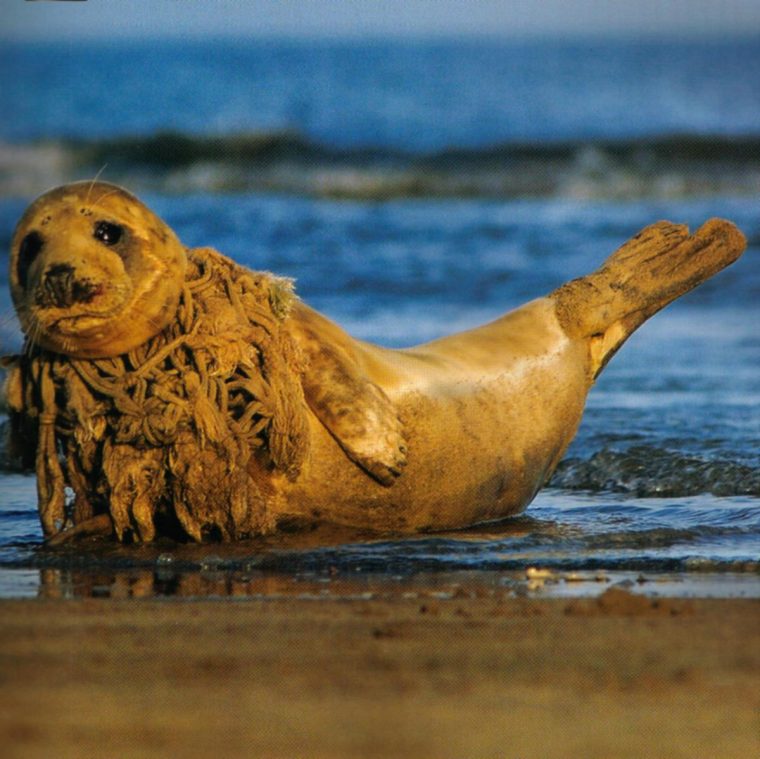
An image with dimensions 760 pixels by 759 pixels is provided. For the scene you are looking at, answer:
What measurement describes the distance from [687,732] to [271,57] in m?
54.8

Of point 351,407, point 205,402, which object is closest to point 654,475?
point 351,407

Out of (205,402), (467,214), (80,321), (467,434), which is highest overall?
(467,214)

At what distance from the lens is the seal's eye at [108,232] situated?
5320 mm

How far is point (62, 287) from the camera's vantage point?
5.16m

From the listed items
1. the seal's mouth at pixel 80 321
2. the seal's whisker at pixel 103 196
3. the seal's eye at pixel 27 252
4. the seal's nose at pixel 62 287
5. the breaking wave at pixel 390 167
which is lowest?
the seal's mouth at pixel 80 321

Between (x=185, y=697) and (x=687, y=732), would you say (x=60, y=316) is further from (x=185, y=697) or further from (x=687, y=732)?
(x=687, y=732)

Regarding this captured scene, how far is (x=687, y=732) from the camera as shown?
3.47m

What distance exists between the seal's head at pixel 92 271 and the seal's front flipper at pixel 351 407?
46cm

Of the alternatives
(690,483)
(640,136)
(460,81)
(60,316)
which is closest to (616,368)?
(690,483)

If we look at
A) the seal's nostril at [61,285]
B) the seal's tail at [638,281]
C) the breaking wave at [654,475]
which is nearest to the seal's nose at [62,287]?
the seal's nostril at [61,285]

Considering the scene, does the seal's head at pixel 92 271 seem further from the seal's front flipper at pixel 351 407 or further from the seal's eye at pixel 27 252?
the seal's front flipper at pixel 351 407

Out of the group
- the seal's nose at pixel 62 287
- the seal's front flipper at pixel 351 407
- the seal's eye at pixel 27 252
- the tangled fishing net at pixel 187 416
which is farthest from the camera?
the seal's front flipper at pixel 351 407

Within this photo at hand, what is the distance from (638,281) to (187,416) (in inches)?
82.2

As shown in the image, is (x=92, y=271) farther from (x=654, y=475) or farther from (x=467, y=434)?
(x=654, y=475)
